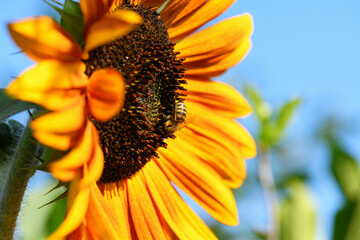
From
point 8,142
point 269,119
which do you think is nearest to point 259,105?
point 269,119

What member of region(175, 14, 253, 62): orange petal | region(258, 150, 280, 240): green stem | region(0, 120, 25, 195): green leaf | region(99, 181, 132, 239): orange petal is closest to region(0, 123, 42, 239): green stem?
region(0, 120, 25, 195): green leaf

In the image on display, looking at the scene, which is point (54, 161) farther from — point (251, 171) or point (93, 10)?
point (251, 171)

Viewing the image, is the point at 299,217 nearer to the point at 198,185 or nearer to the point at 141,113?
the point at 198,185

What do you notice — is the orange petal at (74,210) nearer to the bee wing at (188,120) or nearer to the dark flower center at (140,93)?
the dark flower center at (140,93)

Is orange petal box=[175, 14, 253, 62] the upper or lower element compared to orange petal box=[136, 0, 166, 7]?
lower

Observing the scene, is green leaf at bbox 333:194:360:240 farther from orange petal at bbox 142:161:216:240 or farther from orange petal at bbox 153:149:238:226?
orange petal at bbox 142:161:216:240

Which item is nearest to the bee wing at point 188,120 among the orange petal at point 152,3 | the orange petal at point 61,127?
the orange petal at point 152,3
